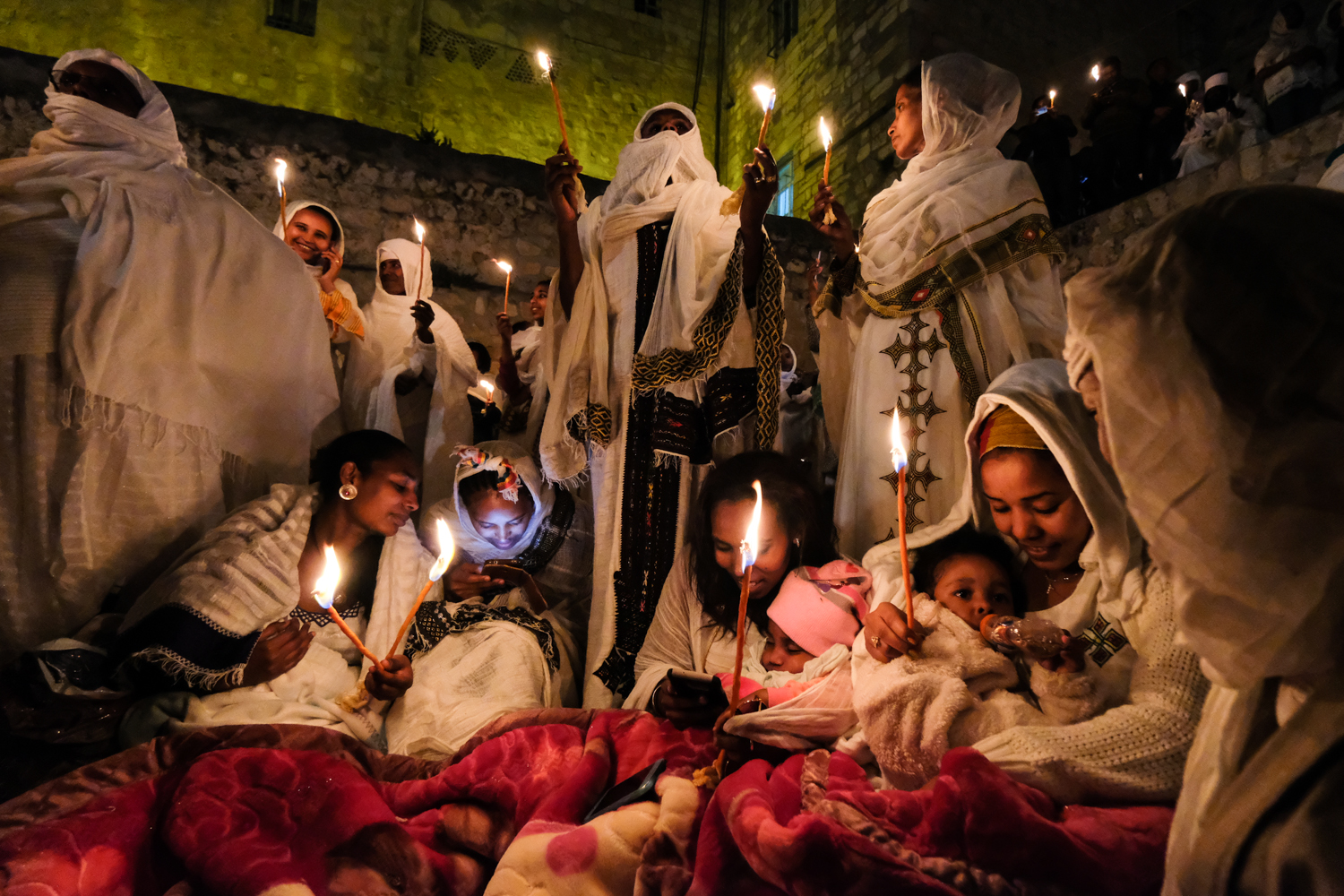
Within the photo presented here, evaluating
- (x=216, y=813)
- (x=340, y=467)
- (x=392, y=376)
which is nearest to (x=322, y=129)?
(x=392, y=376)

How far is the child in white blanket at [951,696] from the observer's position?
5.98 ft

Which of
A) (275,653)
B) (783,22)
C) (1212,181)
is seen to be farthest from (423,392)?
(783,22)

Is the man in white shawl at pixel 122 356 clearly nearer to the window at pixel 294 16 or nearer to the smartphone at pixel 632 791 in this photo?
the smartphone at pixel 632 791

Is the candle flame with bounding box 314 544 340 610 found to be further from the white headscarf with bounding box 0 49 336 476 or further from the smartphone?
the white headscarf with bounding box 0 49 336 476

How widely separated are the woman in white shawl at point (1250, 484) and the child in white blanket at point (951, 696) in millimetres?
758

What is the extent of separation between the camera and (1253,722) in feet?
3.39

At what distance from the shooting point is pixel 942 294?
3.19 metres

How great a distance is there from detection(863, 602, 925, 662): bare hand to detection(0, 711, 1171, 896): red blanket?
0.29m

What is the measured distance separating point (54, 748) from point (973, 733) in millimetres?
2756

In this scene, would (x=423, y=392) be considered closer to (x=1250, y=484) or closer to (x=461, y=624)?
(x=461, y=624)

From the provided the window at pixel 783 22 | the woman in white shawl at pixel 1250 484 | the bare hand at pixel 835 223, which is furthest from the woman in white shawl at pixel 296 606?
the window at pixel 783 22

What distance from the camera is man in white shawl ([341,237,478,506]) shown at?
14.4 feet

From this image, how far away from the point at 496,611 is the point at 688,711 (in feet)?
4.13

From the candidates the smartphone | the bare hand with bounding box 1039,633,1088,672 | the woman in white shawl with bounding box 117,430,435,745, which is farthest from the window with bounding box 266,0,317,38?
the bare hand with bounding box 1039,633,1088,672
